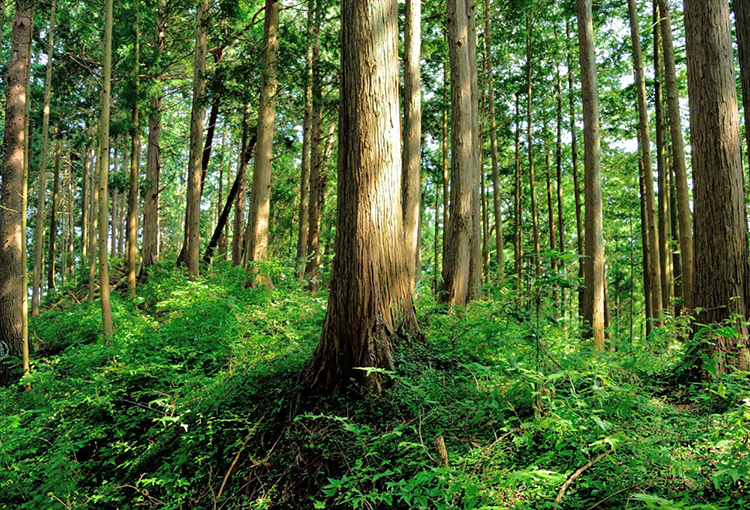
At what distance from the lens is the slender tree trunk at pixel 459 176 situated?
26.5 feet

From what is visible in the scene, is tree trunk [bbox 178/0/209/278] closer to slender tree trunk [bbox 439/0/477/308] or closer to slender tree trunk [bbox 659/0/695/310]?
slender tree trunk [bbox 439/0/477/308]

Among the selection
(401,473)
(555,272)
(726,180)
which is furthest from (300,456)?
(726,180)

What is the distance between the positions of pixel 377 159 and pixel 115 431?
4.16 meters

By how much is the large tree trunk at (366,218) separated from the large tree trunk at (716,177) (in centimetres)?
301

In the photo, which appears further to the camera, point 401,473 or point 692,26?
point 692,26

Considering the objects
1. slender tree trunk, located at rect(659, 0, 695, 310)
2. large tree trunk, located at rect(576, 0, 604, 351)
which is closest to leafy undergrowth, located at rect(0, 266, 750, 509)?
large tree trunk, located at rect(576, 0, 604, 351)

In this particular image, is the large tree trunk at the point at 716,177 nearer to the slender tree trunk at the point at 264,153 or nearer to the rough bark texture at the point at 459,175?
the rough bark texture at the point at 459,175

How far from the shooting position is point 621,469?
2.68 meters

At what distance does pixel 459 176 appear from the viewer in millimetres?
8531

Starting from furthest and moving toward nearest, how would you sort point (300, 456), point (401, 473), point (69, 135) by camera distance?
point (69, 135) < point (300, 456) < point (401, 473)

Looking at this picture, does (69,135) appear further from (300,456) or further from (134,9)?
(300,456)

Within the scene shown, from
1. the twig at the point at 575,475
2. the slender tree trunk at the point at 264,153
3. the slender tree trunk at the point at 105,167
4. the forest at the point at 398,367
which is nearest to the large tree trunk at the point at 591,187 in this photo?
the forest at the point at 398,367

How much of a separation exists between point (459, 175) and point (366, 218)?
4780mm

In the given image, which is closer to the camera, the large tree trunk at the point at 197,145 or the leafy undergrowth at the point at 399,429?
the leafy undergrowth at the point at 399,429
